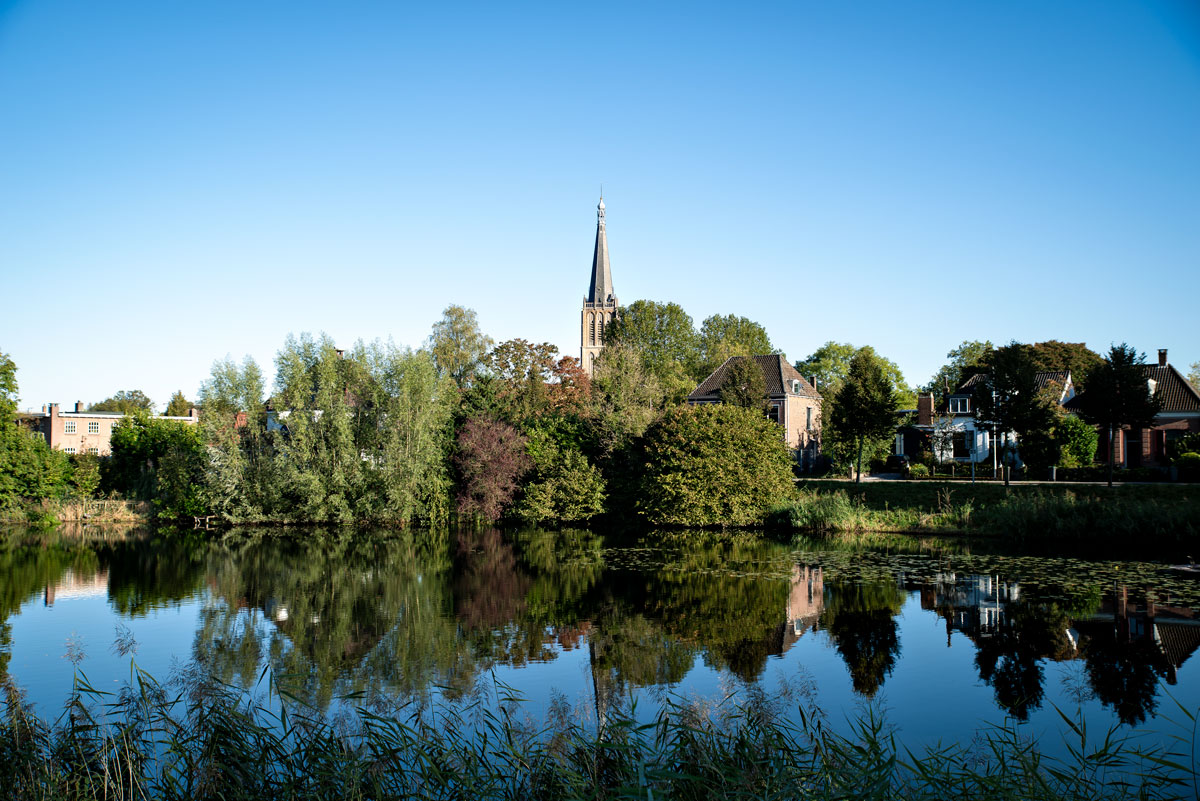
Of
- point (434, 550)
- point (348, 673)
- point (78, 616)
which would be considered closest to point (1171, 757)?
point (348, 673)

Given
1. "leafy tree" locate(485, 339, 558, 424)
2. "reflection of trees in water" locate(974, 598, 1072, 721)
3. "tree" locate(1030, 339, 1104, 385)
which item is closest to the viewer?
"reflection of trees in water" locate(974, 598, 1072, 721)

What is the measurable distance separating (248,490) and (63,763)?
31747 mm

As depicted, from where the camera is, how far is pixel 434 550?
27594mm

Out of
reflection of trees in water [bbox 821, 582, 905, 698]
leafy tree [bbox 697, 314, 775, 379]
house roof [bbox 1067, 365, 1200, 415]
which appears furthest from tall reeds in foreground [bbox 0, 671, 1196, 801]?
leafy tree [bbox 697, 314, 775, 379]

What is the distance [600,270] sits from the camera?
8262 centimetres

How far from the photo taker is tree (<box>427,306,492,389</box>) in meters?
54.5

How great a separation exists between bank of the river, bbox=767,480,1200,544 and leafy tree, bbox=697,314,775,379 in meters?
36.5

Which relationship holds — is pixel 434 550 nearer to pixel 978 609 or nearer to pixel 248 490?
pixel 248 490

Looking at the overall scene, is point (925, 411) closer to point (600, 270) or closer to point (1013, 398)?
point (1013, 398)

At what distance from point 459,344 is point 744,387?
21.0 m

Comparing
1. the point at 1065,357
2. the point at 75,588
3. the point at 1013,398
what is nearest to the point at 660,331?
the point at 1065,357

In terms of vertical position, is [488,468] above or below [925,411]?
below

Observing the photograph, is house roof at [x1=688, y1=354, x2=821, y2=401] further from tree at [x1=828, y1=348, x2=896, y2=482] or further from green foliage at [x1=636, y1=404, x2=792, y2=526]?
green foliage at [x1=636, y1=404, x2=792, y2=526]

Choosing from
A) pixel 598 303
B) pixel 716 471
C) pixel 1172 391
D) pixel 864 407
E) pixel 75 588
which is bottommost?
pixel 75 588
